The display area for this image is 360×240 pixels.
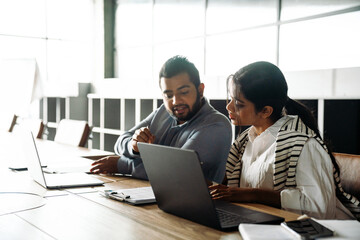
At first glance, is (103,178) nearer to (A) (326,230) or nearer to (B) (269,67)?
(B) (269,67)

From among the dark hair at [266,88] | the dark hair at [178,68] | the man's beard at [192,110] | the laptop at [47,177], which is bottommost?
the laptop at [47,177]

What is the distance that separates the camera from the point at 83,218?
46.1 inches

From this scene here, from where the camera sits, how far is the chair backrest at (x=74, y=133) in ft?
10.1

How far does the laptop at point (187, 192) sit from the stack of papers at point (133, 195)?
0.10 metres

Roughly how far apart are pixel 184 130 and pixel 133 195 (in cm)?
73

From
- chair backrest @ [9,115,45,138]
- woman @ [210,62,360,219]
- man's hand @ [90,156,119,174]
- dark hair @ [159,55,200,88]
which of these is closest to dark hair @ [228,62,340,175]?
woman @ [210,62,360,219]

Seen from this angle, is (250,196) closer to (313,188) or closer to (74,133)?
(313,188)

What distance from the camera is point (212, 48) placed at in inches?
172

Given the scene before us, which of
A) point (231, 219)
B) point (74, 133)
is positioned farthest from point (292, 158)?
point (74, 133)

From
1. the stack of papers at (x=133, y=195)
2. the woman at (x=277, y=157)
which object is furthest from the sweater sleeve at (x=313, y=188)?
the stack of papers at (x=133, y=195)

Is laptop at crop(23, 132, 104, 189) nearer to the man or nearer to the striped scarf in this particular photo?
the man

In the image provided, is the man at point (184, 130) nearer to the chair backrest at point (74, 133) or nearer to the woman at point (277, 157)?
the woman at point (277, 157)

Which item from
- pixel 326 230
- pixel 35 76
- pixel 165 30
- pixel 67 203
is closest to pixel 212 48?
pixel 165 30

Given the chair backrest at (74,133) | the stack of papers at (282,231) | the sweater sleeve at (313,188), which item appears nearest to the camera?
the stack of papers at (282,231)
